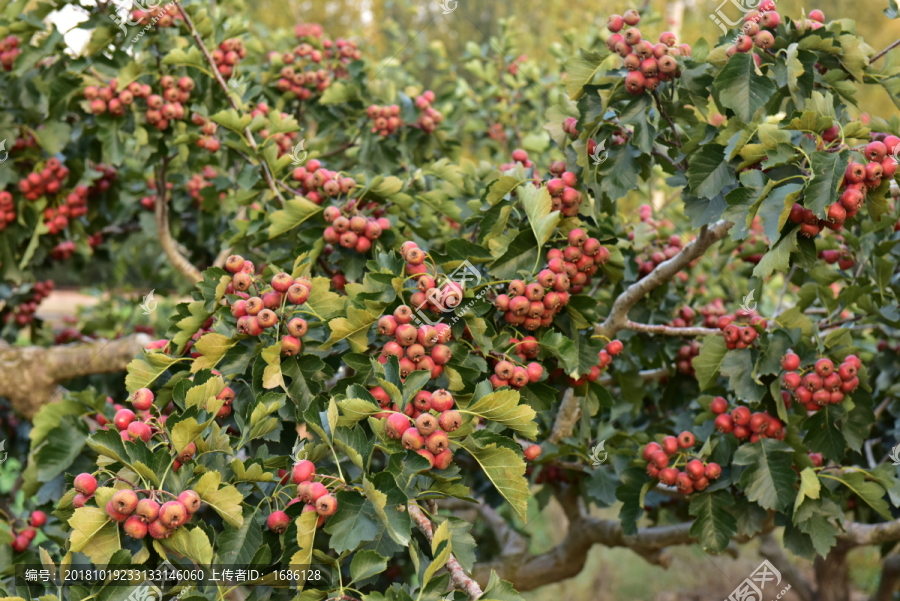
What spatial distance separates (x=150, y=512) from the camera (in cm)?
143

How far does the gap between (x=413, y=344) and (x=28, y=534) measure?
6.15 ft

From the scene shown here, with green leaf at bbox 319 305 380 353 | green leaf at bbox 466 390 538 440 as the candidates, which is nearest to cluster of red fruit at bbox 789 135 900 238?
green leaf at bbox 466 390 538 440

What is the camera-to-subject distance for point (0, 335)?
13.9 ft

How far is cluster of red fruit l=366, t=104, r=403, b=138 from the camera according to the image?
3189 millimetres

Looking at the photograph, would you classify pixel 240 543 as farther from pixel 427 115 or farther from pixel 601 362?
pixel 427 115

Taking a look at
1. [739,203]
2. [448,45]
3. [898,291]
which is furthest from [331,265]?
[448,45]

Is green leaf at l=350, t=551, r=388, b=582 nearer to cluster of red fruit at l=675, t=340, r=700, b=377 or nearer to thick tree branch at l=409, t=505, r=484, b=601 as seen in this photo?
thick tree branch at l=409, t=505, r=484, b=601

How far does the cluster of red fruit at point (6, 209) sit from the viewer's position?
318 cm

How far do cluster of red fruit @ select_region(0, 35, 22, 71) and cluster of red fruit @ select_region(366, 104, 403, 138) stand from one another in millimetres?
1557

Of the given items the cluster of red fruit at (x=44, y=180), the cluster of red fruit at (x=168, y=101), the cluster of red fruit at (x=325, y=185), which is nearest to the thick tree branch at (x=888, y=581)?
the cluster of red fruit at (x=325, y=185)

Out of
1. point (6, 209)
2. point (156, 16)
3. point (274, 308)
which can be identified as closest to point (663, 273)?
point (274, 308)

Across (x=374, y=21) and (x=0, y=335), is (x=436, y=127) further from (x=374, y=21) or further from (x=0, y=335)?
(x=374, y=21)

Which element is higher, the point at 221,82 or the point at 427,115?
the point at 221,82

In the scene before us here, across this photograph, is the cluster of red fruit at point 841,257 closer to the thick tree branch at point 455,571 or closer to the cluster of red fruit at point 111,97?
the thick tree branch at point 455,571
